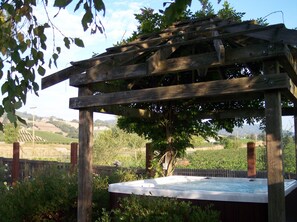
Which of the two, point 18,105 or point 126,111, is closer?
point 18,105

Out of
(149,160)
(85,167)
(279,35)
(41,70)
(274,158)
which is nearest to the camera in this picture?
(41,70)

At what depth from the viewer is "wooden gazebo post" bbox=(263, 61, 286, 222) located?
3.72 meters

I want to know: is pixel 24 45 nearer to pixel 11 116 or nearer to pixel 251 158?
pixel 11 116

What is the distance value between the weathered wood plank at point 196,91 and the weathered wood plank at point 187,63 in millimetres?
200

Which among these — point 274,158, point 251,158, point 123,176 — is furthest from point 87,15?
point 251,158

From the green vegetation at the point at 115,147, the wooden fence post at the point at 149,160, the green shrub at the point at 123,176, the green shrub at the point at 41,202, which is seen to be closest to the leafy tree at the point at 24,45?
the green shrub at the point at 41,202

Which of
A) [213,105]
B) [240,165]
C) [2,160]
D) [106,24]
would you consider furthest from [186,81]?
[240,165]

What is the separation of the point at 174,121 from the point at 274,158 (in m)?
3.98

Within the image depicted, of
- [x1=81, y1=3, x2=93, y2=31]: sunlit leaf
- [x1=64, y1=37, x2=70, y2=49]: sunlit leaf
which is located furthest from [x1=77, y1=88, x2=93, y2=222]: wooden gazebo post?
[x1=81, y1=3, x2=93, y2=31]: sunlit leaf

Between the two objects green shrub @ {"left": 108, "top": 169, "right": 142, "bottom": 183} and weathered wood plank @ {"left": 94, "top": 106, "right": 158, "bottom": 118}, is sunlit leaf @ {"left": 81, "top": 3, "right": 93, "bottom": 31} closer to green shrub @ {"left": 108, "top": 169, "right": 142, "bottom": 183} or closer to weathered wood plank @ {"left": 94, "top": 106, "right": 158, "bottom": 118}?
weathered wood plank @ {"left": 94, "top": 106, "right": 158, "bottom": 118}

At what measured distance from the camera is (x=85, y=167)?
5.02 meters

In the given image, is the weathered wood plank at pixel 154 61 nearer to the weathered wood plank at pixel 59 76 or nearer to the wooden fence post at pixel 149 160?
the weathered wood plank at pixel 59 76

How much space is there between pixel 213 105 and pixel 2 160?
23.1 ft

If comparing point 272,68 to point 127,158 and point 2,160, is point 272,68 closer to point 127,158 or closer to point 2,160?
point 2,160
